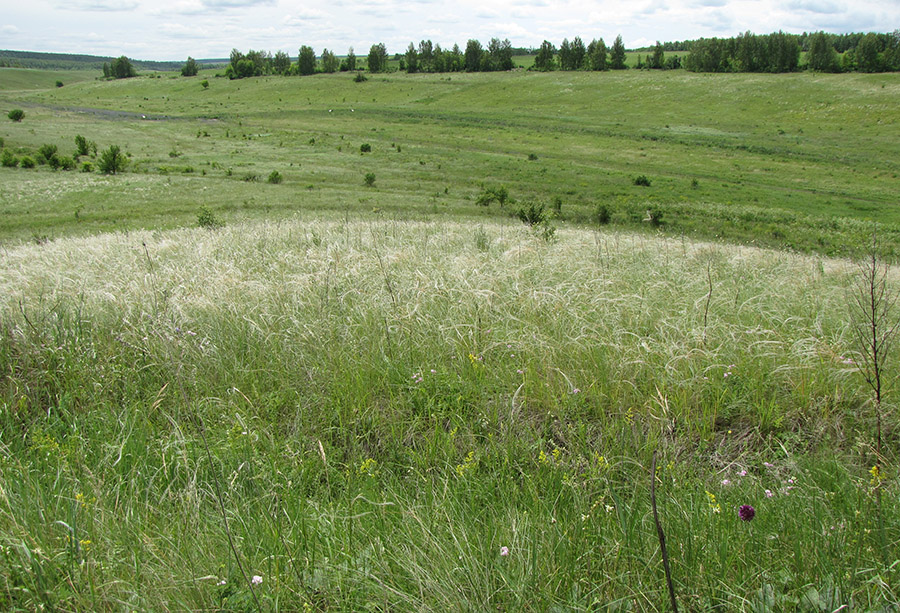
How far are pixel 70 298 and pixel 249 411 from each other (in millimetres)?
3016

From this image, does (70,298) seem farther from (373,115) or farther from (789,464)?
(373,115)

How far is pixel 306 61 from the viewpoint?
418ft

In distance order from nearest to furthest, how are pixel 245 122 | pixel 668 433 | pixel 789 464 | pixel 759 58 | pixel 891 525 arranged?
pixel 891 525, pixel 789 464, pixel 668 433, pixel 245 122, pixel 759 58

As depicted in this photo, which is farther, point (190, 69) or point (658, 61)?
point (190, 69)

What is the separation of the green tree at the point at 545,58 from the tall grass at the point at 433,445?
126 meters

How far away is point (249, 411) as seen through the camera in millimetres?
3443

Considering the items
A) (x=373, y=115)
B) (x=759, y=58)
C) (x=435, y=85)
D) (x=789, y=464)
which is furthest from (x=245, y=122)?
(x=759, y=58)

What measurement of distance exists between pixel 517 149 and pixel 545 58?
247 ft

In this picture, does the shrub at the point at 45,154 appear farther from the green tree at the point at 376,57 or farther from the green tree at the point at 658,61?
the green tree at the point at 658,61

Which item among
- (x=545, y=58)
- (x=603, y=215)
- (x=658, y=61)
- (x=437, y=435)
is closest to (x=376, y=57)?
(x=545, y=58)

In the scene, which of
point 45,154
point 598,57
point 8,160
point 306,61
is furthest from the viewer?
point 306,61

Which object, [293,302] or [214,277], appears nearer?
[293,302]

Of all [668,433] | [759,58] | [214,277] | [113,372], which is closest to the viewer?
[668,433]

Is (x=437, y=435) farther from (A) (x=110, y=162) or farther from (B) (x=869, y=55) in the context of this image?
(B) (x=869, y=55)
